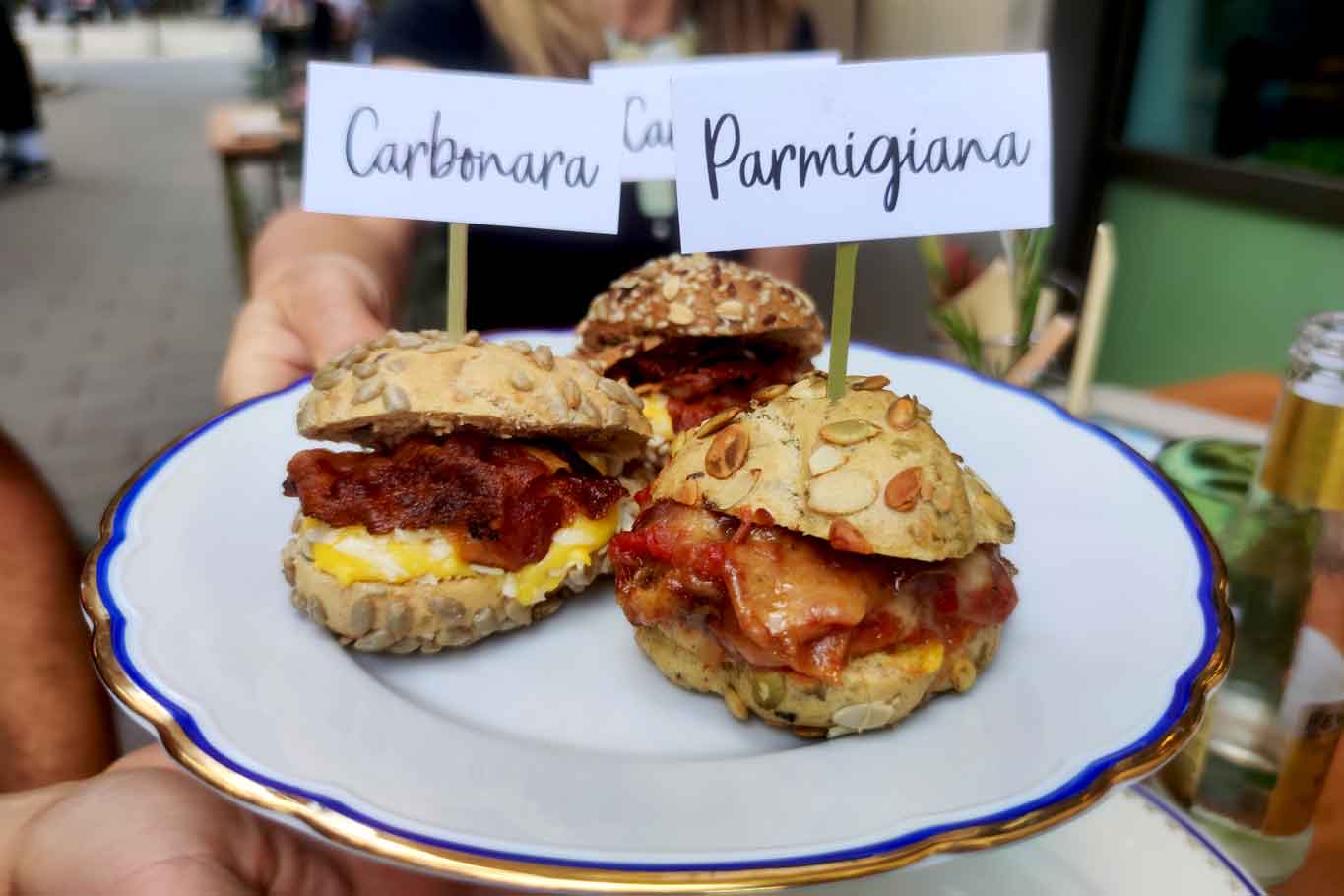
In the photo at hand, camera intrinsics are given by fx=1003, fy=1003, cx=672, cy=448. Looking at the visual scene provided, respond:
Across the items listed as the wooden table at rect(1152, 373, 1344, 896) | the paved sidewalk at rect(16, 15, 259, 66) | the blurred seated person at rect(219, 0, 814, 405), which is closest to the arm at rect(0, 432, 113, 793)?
the blurred seated person at rect(219, 0, 814, 405)

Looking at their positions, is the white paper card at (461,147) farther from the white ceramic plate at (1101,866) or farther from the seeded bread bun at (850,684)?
the white ceramic plate at (1101,866)

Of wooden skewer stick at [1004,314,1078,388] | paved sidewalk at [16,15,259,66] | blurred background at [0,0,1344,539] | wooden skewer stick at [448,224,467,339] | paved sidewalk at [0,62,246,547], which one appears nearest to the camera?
wooden skewer stick at [448,224,467,339]

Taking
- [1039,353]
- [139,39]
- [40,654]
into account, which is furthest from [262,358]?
[139,39]

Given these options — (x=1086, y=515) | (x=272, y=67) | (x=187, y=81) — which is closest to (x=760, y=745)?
(x=1086, y=515)

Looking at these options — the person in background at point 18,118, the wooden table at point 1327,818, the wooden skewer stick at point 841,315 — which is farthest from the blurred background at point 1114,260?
the person in background at point 18,118

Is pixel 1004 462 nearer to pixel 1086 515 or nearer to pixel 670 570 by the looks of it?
pixel 1086 515

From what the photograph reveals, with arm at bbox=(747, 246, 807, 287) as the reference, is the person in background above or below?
below

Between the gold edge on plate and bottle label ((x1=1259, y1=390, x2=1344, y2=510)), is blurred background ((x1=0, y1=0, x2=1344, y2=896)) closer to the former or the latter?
bottle label ((x1=1259, y1=390, x2=1344, y2=510))
